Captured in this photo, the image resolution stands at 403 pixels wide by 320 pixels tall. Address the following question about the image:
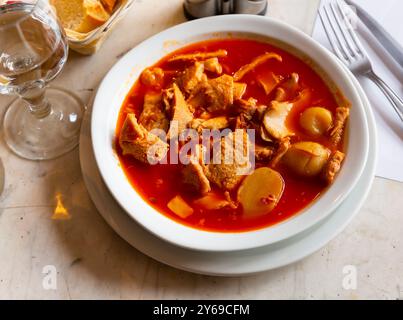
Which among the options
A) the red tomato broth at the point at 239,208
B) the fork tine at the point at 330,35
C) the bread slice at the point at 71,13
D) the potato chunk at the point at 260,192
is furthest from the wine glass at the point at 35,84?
the fork tine at the point at 330,35

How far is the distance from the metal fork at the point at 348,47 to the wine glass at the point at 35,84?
100 centimetres

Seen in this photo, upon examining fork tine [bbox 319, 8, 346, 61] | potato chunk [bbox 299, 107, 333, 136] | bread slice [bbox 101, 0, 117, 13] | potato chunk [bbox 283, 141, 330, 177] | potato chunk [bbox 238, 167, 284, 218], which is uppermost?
fork tine [bbox 319, 8, 346, 61]

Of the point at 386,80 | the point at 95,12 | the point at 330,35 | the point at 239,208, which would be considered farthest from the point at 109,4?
the point at 386,80

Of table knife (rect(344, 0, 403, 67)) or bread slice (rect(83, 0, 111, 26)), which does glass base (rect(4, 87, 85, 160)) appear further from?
table knife (rect(344, 0, 403, 67))

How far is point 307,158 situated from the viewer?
1.48m

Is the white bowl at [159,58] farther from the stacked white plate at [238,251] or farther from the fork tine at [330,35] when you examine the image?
the fork tine at [330,35]

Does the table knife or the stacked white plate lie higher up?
the table knife

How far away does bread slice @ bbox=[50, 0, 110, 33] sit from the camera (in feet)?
5.97

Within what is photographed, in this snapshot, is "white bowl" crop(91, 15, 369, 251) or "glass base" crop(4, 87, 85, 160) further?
"glass base" crop(4, 87, 85, 160)

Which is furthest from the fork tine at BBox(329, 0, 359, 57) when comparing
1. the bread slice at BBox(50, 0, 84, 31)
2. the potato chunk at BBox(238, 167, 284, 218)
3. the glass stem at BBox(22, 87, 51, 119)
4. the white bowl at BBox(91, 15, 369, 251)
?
the glass stem at BBox(22, 87, 51, 119)

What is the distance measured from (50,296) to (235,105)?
84 cm

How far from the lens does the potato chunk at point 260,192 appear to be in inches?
57.2

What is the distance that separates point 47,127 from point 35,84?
0.28 meters

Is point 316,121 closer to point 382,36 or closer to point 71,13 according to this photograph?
point 382,36
